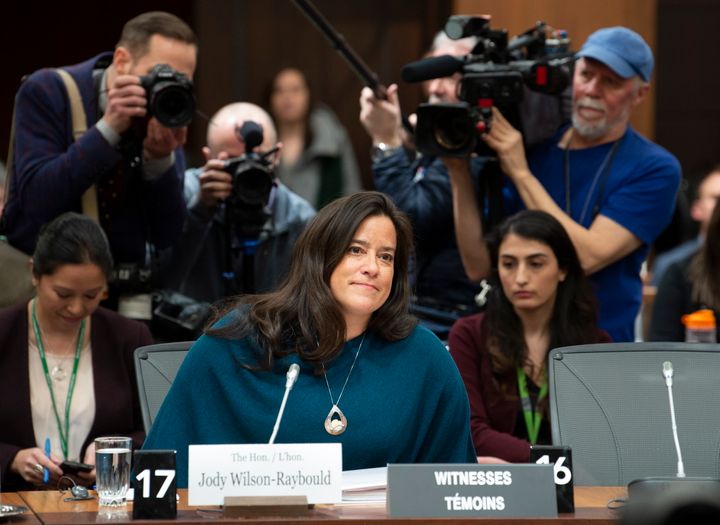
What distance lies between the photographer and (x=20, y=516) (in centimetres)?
223

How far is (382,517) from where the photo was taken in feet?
7.05

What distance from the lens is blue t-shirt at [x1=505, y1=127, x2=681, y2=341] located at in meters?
3.91

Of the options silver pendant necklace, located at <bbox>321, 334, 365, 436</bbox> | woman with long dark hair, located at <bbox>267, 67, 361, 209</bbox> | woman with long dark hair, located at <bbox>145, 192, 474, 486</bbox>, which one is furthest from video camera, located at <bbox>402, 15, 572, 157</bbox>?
woman with long dark hair, located at <bbox>267, 67, 361, 209</bbox>

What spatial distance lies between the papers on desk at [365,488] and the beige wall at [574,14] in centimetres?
428

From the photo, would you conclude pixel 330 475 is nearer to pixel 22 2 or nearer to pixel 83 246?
pixel 83 246

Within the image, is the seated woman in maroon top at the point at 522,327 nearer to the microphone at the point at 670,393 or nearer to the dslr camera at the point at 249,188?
the microphone at the point at 670,393

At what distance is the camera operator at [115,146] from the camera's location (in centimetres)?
362

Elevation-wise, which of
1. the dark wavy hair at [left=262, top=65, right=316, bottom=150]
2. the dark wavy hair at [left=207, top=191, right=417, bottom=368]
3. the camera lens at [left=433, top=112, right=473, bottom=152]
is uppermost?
the dark wavy hair at [left=262, top=65, right=316, bottom=150]

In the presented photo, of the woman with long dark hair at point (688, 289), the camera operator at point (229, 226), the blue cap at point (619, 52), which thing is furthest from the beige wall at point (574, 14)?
the blue cap at point (619, 52)

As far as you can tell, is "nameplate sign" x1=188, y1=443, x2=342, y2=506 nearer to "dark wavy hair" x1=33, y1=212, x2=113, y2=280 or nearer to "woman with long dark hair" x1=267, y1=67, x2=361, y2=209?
"dark wavy hair" x1=33, y1=212, x2=113, y2=280

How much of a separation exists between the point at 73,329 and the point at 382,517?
1.71m

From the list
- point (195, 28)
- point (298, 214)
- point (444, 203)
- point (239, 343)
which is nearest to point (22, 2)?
point (195, 28)

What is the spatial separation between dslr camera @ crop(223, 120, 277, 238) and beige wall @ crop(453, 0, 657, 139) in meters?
2.78

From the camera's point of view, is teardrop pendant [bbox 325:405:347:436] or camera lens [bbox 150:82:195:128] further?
camera lens [bbox 150:82:195:128]
